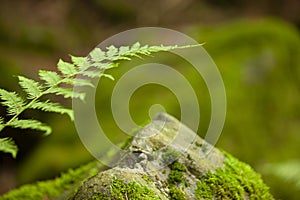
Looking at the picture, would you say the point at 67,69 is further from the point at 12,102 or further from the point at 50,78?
the point at 12,102

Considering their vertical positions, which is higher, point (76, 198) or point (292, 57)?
point (292, 57)

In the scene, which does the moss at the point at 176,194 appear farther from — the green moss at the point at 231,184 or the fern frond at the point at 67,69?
the fern frond at the point at 67,69

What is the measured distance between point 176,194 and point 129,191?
11.0 inches

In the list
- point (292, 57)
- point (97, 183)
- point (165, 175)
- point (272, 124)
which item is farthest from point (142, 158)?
point (292, 57)

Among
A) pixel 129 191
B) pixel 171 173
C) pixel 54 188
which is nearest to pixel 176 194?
pixel 171 173

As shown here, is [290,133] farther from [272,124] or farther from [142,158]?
[142,158]

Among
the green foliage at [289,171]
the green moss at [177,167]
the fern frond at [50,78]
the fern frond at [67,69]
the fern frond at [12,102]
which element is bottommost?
the fern frond at [12,102]

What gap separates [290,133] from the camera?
486cm

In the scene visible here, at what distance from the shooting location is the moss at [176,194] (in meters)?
1.86

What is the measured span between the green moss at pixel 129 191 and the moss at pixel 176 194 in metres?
0.16

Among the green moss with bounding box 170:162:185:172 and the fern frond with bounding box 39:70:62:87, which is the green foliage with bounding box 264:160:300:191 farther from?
the fern frond with bounding box 39:70:62:87

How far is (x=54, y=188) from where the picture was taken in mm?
2510

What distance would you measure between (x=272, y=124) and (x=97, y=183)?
354cm

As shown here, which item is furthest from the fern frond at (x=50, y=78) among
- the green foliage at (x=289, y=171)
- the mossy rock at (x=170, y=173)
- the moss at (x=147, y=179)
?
the green foliage at (x=289, y=171)
